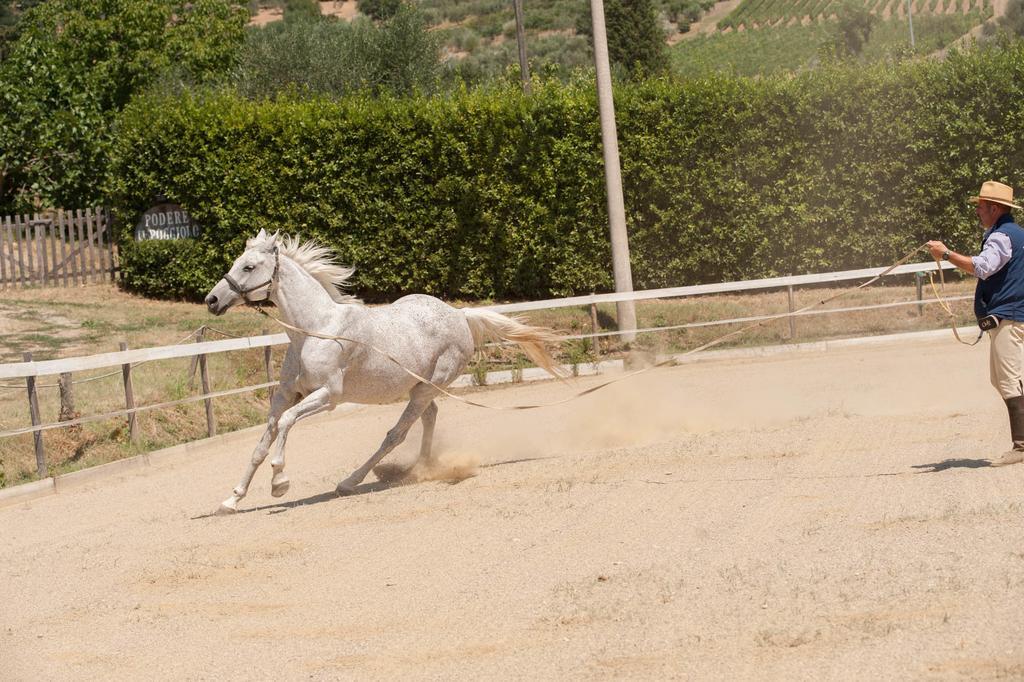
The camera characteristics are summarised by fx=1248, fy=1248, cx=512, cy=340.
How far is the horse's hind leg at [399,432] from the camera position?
33.3ft

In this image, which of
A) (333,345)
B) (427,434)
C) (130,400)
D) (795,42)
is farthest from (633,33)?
(333,345)

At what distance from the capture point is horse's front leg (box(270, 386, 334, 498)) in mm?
9477

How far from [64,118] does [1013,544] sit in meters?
26.5

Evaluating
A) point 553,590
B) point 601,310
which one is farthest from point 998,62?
point 553,590

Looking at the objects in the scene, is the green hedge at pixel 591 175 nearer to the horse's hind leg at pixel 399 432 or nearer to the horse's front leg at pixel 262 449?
the horse's hind leg at pixel 399 432

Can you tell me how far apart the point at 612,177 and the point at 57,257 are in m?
12.3

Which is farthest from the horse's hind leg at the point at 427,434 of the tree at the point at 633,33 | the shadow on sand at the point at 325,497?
the tree at the point at 633,33

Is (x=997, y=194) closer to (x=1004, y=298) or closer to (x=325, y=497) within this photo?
(x=1004, y=298)

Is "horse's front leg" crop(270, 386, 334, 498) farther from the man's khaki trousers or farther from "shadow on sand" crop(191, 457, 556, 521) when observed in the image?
the man's khaki trousers

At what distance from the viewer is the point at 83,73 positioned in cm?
3231

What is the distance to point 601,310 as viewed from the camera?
20.4 metres

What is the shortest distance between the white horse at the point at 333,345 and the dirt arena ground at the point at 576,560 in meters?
0.56

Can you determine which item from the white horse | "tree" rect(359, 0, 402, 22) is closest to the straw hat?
the white horse

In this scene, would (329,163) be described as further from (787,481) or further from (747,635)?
(747,635)
